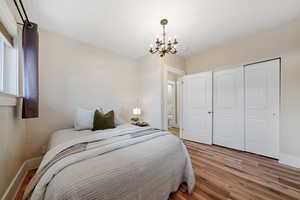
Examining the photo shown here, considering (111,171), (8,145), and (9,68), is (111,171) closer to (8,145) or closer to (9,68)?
(8,145)

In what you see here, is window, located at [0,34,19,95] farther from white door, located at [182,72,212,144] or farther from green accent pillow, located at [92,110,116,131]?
white door, located at [182,72,212,144]

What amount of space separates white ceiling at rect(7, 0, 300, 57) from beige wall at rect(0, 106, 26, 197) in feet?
Result: 5.17

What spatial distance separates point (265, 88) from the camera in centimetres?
242

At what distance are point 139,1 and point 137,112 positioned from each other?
2.39 metres

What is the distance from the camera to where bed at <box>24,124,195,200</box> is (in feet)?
2.50

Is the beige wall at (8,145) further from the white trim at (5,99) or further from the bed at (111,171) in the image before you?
the bed at (111,171)

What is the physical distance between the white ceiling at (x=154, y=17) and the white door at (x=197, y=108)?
3.72ft

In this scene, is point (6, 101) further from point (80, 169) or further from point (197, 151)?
point (197, 151)

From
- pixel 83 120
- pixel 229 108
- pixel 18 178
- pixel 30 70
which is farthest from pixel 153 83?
pixel 18 178

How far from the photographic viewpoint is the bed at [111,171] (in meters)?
0.76

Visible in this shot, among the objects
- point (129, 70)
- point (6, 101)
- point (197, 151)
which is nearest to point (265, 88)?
point (197, 151)

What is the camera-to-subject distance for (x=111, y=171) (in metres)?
0.90

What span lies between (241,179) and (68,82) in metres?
3.44

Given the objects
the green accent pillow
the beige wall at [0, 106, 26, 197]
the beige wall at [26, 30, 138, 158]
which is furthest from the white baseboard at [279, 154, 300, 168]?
the beige wall at [0, 106, 26, 197]
